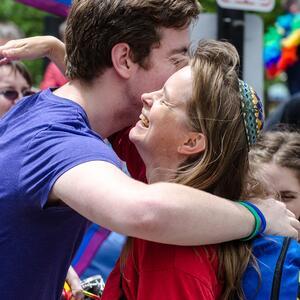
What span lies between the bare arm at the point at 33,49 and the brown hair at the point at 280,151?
3.13 ft

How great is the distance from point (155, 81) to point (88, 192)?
729mm

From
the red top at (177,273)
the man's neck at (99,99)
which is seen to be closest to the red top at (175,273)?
the red top at (177,273)

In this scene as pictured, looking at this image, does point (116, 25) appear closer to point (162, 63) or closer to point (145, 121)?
point (162, 63)

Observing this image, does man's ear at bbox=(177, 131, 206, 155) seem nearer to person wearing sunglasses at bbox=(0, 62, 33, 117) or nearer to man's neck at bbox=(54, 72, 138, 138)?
man's neck at bbox=(54, 72, 138, 138)

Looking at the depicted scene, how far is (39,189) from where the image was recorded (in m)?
2.08

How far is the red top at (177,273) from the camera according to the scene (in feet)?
6.59

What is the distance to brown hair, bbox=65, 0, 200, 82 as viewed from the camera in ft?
8.09

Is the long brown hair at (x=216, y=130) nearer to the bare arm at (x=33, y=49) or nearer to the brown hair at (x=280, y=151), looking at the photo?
the bare arm at (x=33, y=49)

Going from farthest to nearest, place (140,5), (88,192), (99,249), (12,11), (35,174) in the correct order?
1. (12,11)
2. (99,249)
3. (140,5)
4. (35,174)
5. (88,192)

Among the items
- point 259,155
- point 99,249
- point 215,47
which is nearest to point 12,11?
point 99,249

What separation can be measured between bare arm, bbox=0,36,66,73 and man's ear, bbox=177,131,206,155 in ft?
2.95

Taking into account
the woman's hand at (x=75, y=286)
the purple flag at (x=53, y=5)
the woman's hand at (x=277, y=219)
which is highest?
the woman's hand at (x=277, y=219)

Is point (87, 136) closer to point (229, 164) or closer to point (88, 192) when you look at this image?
point (88, 192)

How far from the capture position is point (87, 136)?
2137 millimetres
